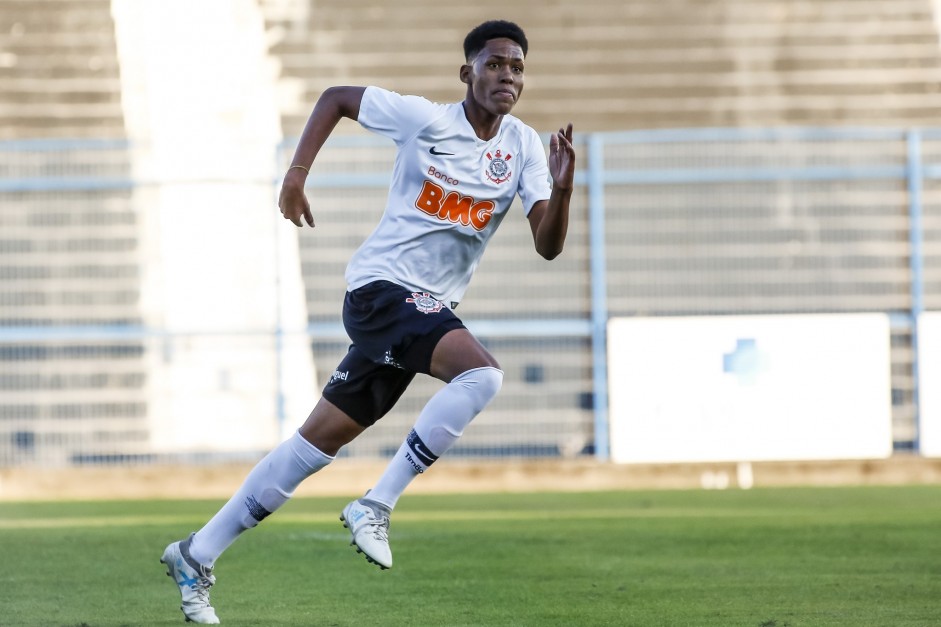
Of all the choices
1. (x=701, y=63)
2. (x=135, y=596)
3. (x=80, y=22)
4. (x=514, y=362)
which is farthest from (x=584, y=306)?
(x=135, y=596)

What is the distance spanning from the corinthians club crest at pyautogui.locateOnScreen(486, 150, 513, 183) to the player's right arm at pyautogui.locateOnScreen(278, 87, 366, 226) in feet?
1.61

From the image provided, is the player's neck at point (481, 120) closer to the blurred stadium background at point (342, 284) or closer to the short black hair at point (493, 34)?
the short black hair at point (493, 34)

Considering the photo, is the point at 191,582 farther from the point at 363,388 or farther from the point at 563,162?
the point at 563,162

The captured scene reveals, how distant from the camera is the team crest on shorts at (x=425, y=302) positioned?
532 cm

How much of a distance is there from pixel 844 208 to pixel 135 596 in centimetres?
908

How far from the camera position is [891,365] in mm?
13375

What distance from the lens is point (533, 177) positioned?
18.8 ft

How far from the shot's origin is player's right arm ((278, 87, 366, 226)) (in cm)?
512

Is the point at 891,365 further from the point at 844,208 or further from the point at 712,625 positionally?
the point at 712,625

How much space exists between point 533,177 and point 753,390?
7.52 metres

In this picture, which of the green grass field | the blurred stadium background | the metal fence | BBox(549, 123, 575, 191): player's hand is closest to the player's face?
BBox(549, 123, 575, 191): player's hand

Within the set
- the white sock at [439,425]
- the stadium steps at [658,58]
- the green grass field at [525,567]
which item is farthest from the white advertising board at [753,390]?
the white sock at [439,425]

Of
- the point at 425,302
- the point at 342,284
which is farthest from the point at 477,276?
the point at 425,302

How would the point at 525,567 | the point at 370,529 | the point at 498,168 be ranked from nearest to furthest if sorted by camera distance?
the point at 370,529
the point at 498,168
the point at 525,567
